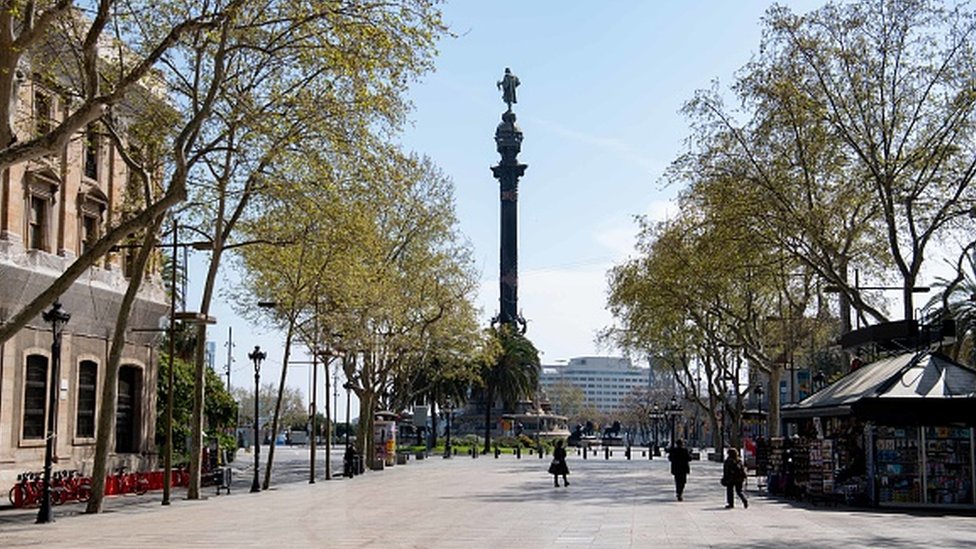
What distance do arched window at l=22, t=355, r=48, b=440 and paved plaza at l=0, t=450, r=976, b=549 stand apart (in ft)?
12.0

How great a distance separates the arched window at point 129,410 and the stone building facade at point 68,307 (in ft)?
0.12

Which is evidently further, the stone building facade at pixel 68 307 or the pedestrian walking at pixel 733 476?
the stone building facade at pixel 68 307

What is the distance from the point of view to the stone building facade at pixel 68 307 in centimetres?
3195

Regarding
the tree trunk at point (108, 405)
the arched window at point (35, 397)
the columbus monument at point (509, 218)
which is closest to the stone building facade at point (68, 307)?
the arched window at point (35, 397)

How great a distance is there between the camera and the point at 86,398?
37344 millimetres

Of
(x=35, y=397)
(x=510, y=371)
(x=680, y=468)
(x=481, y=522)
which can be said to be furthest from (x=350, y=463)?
(x=510, y=371)

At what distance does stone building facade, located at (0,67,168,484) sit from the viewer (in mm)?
31953

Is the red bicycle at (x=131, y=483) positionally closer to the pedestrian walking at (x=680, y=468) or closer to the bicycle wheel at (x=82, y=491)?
the bicycle wheel at (x=82, y=491)

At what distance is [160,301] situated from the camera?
4250cm

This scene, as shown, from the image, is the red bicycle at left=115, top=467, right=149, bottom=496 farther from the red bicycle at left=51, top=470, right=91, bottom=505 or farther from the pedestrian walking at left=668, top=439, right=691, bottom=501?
the pedestrian walking at left=668, top=439, right=691, bottom=501

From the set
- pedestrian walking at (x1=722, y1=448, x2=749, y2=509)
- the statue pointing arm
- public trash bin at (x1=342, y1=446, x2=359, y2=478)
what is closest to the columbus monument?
the statue pointing arm

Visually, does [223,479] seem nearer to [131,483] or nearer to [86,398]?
[131,483]

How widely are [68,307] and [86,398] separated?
3.61 m

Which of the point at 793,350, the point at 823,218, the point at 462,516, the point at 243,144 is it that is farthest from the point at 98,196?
the point at 793,350
